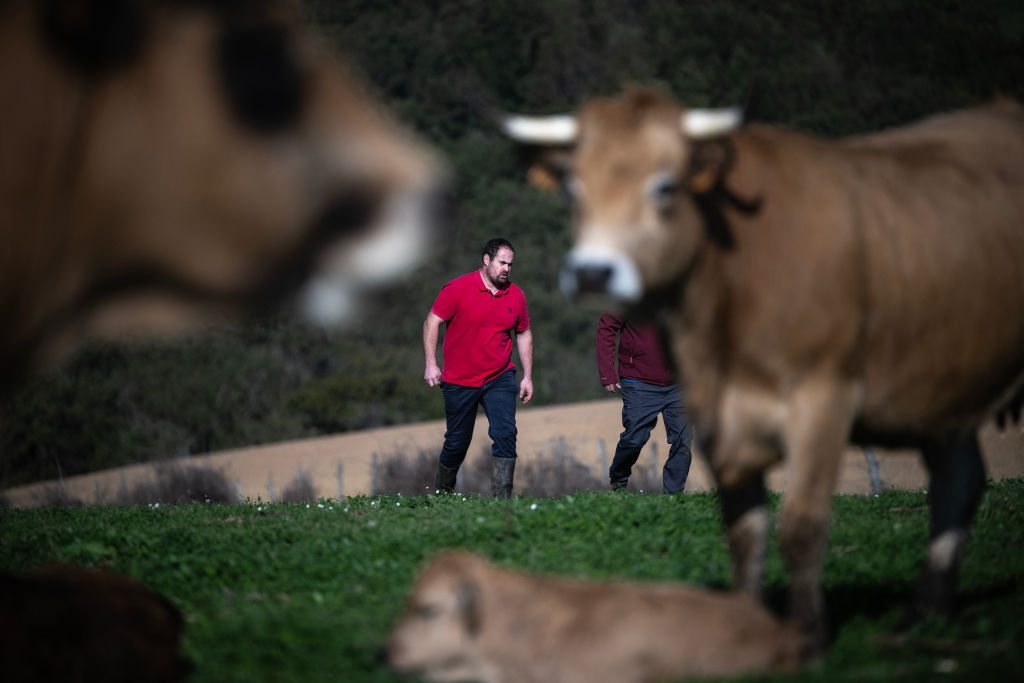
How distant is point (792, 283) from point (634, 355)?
6.69 m

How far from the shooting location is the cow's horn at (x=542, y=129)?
15.5ft

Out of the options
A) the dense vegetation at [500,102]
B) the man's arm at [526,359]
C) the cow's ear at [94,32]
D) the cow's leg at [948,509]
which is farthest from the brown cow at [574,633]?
the dense vegetation at [500,102]

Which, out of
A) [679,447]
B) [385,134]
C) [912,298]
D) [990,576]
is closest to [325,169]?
[385,134]

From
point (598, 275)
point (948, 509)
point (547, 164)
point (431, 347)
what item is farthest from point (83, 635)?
point (431, 347)

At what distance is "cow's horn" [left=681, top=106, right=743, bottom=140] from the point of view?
456 centimetres

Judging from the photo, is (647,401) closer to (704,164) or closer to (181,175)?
(704,164)

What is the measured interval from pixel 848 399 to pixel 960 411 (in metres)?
0.91

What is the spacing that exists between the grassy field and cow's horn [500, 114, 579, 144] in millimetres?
2393

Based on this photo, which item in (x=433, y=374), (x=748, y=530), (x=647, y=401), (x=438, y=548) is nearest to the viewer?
(x=748, y=530)

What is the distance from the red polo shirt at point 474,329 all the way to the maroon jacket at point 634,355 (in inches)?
41.2

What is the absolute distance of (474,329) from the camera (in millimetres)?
11742

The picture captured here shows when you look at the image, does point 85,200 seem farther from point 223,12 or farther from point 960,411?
point 960,411

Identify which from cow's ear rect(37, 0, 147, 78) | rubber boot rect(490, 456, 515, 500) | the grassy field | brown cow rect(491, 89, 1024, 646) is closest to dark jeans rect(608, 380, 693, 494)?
rubber boot rect(490, 456, 515, 500)

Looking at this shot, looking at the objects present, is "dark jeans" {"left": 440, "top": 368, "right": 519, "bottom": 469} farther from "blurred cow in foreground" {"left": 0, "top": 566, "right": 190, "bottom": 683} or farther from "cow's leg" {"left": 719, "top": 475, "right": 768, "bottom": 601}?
"blurred cow in foreground" {"left": 0, "top": 566, "right": 190, "bottom": 683}
